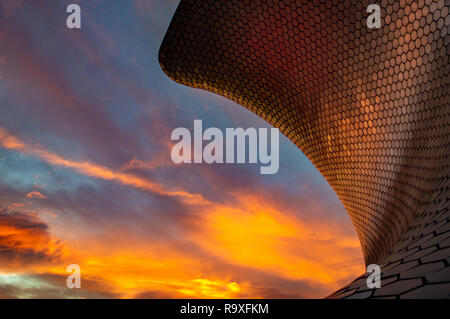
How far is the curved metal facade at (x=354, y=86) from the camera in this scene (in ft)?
17.3

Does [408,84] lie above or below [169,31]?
below

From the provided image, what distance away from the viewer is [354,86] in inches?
301

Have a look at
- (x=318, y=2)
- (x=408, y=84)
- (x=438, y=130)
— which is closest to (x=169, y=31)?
(x=318, y=2)

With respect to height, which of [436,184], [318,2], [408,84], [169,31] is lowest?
[436,184]

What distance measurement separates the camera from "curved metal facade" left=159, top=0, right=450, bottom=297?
528cm

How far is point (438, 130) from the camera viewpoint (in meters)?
5.13

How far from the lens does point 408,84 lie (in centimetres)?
622

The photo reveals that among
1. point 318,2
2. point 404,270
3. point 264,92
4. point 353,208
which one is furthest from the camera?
point 264,92
